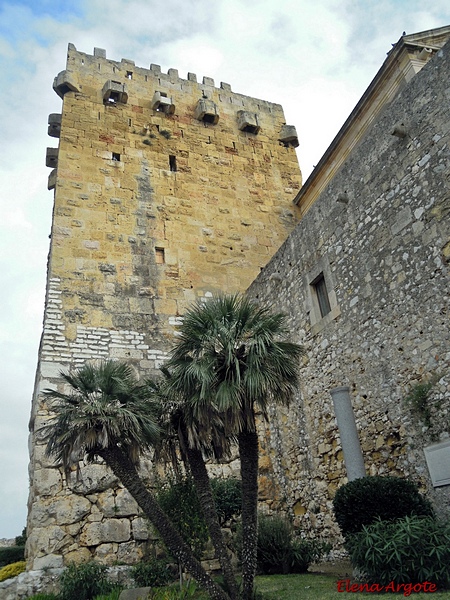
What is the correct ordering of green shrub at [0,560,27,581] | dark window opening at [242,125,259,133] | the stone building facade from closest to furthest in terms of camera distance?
the stone building facade, green shrub at [0,560,27,581], dark window opening at [242,125,259,133]

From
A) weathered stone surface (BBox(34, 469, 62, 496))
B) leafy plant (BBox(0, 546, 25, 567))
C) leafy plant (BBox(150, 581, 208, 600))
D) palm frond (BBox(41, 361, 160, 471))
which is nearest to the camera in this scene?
palm frond (BBox(41, 361, 160, 471))

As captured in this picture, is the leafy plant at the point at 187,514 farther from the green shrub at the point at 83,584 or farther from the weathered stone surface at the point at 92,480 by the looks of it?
the weathered stone surface at the point at 92,480

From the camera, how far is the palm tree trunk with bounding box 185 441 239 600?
6.61 metres

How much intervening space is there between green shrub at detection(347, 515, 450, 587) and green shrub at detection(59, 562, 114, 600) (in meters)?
4.48

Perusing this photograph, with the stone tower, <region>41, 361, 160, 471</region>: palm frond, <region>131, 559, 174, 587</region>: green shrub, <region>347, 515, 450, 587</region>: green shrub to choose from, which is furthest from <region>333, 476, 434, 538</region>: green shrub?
the stone tower

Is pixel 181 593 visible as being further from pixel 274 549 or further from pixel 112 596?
pixel 274 549

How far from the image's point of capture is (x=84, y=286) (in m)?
12.8

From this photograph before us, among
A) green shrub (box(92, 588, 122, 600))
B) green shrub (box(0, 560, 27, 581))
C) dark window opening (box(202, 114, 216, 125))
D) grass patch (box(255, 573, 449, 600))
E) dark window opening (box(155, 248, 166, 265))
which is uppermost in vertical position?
dark window opening (box(202, 114, 216, 125))

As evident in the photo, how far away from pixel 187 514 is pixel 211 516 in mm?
1994

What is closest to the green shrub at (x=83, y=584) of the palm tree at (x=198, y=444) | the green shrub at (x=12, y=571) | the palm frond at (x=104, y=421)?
the green shrub at (x=12, y=571)

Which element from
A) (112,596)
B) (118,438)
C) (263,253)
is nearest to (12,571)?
(112,596)

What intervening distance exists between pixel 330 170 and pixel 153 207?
17.8ft

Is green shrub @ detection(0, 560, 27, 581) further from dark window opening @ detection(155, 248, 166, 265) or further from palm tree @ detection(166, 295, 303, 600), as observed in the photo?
dark window opening @ detection(155, 248, 166, 265)

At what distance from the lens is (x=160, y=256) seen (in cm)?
1416
